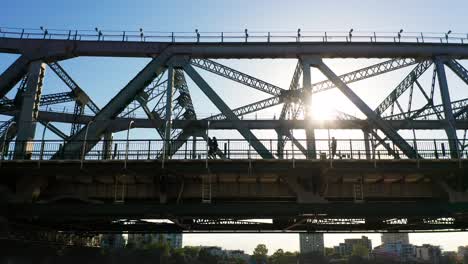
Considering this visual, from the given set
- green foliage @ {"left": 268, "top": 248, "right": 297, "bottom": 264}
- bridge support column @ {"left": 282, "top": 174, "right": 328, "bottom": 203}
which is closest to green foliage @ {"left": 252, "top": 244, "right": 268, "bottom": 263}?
green foliage @ {"left": 268, "top": 248, "right": 297, "bottom": 264}

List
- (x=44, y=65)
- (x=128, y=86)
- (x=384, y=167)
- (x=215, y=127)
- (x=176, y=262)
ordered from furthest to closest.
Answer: (x=176, y=262)
(x=215, y=127)
(x=44, y=65)
(x=128, y=86)
(x=384, y=167)

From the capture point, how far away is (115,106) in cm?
2611

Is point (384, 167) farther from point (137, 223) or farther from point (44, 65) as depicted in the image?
point (44, 65)

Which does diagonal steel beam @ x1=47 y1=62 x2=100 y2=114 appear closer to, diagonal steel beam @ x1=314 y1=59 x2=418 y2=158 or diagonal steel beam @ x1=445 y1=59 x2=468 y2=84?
diagonal steel beam @ x1=314 y1=59 x2=418 y2=158

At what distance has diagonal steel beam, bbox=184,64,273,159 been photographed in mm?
22969

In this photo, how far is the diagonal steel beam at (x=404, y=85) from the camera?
29.7 meters

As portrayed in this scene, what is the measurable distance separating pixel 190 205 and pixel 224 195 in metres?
2.61

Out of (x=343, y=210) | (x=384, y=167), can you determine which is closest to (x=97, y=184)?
(x=343, y=210)

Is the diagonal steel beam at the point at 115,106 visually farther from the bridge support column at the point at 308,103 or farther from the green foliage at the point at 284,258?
the green foliage at the point at 284,258

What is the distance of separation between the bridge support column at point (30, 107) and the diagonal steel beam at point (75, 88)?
3.17 meters

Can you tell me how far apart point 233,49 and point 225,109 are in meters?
5.39

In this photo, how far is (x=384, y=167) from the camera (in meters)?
20.8

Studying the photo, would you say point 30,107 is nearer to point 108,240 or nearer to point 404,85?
point 404,85

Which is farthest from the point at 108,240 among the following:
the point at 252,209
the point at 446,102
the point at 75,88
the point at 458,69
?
the point at 458,69
